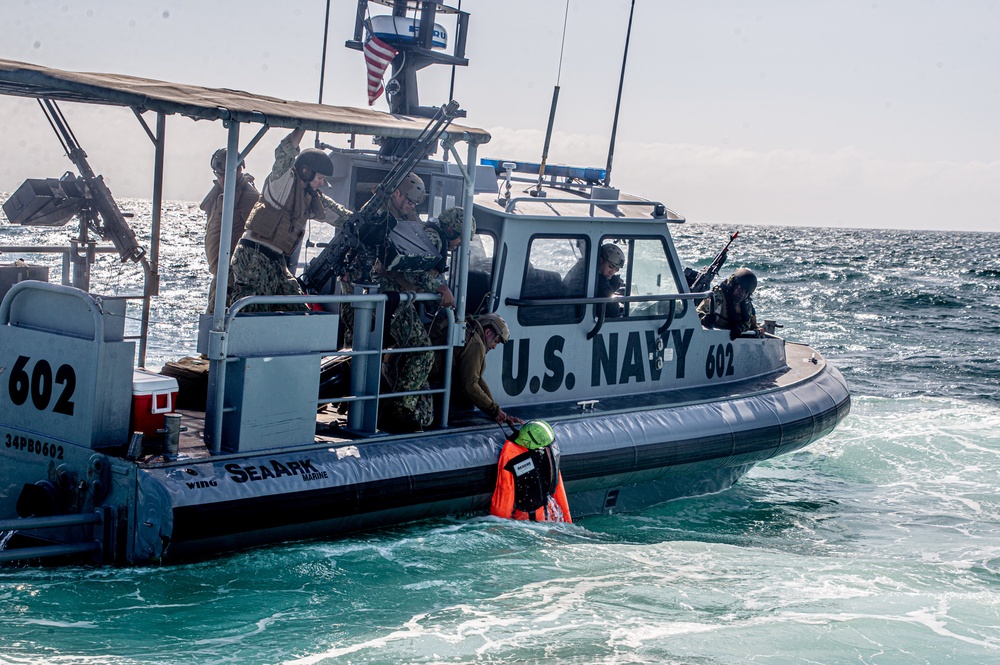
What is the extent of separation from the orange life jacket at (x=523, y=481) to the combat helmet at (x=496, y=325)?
0.67 m

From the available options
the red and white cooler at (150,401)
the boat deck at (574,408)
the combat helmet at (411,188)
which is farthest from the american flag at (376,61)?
the red and white cooler at (150,401)

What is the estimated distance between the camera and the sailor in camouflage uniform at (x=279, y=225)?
641cm

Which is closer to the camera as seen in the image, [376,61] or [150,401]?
[150,401]

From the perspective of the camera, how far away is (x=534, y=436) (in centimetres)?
674

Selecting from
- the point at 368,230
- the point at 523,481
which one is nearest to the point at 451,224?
the point at 368,230

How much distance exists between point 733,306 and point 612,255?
5.56 feet

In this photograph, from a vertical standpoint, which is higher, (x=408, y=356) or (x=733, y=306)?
(x=733, y=306)

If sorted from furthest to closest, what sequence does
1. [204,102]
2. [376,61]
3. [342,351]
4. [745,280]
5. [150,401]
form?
[745,280]
[376,61]
[342,351]
[150,401]
[204,102]

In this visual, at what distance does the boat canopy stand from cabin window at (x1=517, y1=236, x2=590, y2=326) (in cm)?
133

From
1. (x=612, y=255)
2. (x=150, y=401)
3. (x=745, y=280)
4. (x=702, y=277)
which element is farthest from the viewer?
(x=702, y=277)

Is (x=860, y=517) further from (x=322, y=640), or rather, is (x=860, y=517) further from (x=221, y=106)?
(x=221, y=106)

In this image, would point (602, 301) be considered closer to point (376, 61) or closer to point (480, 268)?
point (480, 268)

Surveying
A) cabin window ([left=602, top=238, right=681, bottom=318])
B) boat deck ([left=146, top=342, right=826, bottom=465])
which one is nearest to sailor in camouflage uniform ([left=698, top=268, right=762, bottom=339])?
boat deck ([left=146, top=342, right=826, bottom=465])

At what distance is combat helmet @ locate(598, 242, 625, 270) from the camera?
7.89m
